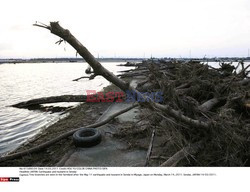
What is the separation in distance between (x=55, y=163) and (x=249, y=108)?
5.20m

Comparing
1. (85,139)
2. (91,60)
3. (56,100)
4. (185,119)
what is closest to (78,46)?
(91,60)

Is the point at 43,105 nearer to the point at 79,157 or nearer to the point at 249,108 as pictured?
the point at 79,157

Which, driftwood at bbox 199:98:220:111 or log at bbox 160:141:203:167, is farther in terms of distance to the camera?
driftwood at bbox 199:98:220:111

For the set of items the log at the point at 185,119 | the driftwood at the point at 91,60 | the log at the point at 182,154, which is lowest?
the log at the point at 182,154

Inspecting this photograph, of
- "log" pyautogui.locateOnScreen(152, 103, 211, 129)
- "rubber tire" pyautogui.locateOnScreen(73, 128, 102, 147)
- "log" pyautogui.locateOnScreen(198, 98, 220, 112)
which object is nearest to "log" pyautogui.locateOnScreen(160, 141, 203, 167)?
"log" pyautogui.locateOnScreen(152, 103, 211, 129)

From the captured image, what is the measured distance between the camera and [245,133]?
142 inches

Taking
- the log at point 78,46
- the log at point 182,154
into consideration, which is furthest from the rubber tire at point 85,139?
the log at point 78,46

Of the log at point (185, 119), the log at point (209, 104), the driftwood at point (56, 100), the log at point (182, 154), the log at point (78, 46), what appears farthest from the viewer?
the driftwood at point (56, 100)

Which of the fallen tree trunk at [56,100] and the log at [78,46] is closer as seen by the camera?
the log at [78,46]

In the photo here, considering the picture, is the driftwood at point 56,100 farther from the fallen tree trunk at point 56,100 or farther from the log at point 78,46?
the log at point 78,46

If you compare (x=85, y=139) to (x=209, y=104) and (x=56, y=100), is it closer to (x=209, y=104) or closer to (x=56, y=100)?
(x=209, y=104)

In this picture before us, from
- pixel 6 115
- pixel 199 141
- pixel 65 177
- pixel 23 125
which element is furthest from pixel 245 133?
pixel 6 115

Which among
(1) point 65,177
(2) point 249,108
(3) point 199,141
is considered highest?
(2) point 249,108

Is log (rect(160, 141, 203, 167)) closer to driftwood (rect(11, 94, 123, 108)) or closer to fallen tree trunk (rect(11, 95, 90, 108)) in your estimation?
driftwood (rect(11, 94, 123, 108))
